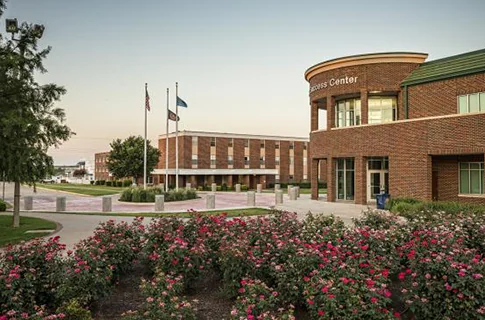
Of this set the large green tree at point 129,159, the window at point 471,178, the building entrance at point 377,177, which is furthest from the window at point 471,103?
the large green tree at point 129,159

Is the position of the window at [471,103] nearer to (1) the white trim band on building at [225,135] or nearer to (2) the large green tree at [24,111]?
(2) the large green tree at [24,111]

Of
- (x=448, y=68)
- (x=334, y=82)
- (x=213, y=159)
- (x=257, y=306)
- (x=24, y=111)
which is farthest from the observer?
(x=213, y=159)

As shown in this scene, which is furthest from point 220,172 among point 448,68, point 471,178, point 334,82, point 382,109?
point 471,178

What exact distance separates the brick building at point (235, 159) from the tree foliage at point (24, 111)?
41.2 m

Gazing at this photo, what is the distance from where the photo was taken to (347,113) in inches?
1201

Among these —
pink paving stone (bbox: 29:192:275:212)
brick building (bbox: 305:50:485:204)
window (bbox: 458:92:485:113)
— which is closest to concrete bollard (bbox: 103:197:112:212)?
pink paving stone (bbox: 29:192:275:212)

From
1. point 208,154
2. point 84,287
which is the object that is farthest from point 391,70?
point 208,154

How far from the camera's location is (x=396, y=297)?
728 centimetres

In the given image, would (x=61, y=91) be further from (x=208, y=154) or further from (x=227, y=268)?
(x=208, y=154)

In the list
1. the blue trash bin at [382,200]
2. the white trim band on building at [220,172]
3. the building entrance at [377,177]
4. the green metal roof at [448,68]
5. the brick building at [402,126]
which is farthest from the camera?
the white trim band on building at [220,172]

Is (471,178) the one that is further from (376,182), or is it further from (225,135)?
(225,135)

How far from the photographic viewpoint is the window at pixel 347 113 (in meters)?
29.8

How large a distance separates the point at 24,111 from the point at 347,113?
23.7m

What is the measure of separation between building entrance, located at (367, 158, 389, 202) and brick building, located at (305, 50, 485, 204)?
0.07 m
